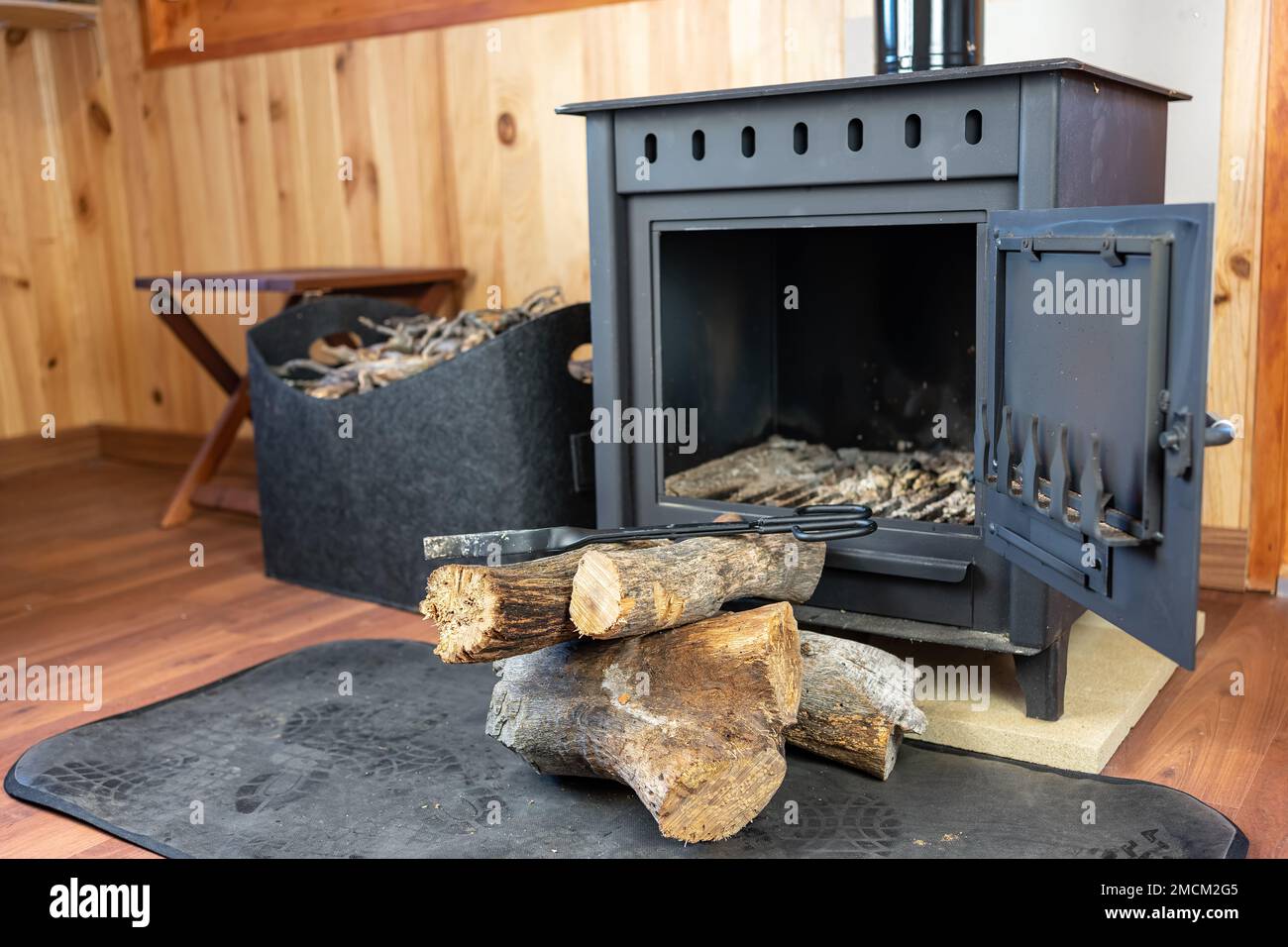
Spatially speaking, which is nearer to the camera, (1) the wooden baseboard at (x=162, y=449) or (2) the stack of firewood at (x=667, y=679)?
(2) the stack of firewood at (x=667, y=679)

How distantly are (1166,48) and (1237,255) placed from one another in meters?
0.36

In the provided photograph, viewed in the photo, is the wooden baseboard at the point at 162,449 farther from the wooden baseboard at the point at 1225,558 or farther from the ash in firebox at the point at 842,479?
the wooden baseboard at the point at 1225,558

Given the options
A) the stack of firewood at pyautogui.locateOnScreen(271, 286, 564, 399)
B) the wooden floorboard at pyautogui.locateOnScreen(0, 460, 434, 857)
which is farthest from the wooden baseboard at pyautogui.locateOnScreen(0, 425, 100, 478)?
the stack of firewood at pyautogui.locateOnScreen(271, 286, 564, 399)

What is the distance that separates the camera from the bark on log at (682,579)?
1369 millimetres

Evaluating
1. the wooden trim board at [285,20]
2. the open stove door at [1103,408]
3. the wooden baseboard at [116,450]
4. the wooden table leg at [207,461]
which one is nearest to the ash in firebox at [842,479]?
the open stove door at [1103,408]

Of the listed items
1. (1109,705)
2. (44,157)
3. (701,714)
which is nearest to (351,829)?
(701,714)

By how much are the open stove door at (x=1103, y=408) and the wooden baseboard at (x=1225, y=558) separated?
0.81 metres

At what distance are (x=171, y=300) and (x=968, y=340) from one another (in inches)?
68.1

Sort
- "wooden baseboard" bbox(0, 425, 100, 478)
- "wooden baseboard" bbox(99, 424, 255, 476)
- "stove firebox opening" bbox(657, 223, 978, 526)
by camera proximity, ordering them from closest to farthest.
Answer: "stove firebox opening" bbox(657, 223, 978, 526) → "wooden baseboard" bbox(99, 424, 255, 476) → "wooden baseboard" bbox(0, 425, 100, 478)

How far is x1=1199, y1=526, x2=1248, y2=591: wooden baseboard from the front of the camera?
7.02 feet

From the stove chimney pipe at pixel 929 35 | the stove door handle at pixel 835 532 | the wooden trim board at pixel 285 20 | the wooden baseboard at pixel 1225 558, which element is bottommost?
the wooden baseboard at pixel 1225 558

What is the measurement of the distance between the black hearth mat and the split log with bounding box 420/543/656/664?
186 millimetres

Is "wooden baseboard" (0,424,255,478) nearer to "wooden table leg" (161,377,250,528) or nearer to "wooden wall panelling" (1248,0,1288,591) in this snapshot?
"wooden table leg" (161,377,250,528)

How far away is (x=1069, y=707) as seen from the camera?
158 cm
